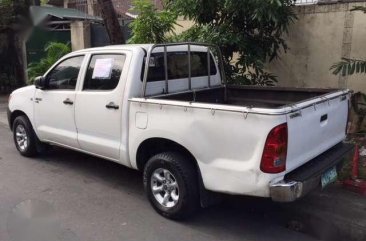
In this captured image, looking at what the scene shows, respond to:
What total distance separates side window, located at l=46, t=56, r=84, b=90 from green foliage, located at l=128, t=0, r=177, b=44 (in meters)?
2.44

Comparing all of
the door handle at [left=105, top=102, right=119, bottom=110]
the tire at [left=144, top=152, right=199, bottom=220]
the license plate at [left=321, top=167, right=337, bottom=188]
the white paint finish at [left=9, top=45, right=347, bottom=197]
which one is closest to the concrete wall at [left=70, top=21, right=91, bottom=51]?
the white paint finish at [left=9, top=45, right=347, bottom=197]

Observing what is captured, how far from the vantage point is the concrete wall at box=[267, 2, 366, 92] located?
282 inches

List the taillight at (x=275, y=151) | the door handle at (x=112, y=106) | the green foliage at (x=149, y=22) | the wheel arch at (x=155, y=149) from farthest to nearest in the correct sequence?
the green foliage at (x=149, y=22) → the door handle at (x=112, y=106) → the wheel arch at (x=155, y=149) → the taillight at (x=275, y=151)

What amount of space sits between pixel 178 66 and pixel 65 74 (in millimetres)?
1573

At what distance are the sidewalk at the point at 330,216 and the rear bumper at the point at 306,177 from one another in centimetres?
41

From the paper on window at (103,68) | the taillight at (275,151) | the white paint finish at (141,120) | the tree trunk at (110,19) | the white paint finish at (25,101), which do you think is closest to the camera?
the taillight at (275,151)

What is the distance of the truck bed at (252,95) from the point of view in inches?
203

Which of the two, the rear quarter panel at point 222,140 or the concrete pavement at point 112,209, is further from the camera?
the concrete pavement at point 112,209

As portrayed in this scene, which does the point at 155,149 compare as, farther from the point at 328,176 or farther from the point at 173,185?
the point at 328,176

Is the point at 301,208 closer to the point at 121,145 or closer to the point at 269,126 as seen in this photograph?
the point at 269,126

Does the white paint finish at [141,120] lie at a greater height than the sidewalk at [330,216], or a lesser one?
greater

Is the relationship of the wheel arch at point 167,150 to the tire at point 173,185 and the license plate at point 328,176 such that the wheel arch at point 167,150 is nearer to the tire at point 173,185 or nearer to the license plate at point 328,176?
the tire at point 173,185

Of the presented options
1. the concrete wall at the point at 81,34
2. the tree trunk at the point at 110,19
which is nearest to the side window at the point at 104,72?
the tree trunk at the point at 110,19

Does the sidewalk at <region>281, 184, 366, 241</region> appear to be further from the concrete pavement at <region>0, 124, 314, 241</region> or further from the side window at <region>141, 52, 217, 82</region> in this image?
the side window at <region>141, 52, 217, 82</region>
